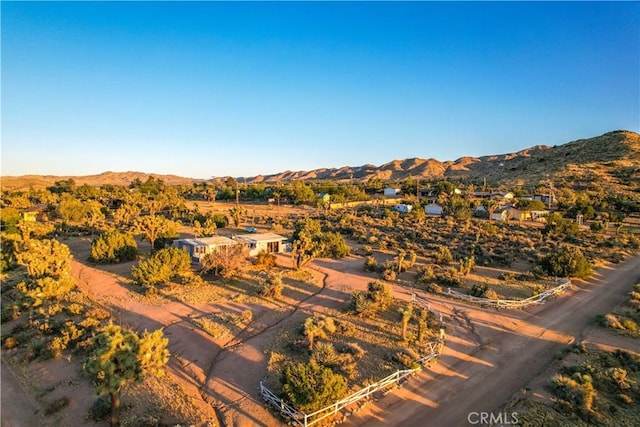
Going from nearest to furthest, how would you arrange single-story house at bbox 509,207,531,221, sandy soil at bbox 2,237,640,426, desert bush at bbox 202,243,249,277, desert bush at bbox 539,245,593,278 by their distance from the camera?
sandy soil at bbox 2,237,640,426, desert bush at bbox 202,243,249,277, desert bush at bbox 539,245,593,278, single-story house at bbox 509,207,531,221

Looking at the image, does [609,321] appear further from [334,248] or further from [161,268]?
[161,268]

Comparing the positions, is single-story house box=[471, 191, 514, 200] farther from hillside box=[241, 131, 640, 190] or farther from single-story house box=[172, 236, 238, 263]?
single-story house box=[172, 236, 238, 263]

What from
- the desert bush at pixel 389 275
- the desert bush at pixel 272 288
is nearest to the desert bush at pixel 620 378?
the desert bush at pixel 389 275

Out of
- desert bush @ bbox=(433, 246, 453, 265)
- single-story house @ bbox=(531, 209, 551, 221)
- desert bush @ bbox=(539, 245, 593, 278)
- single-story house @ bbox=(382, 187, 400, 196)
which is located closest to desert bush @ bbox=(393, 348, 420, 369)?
desert bush @ bbox=(433, 246, 453, 265)

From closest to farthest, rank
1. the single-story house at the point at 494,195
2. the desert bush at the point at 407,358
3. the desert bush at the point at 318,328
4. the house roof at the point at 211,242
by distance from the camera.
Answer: the desert bush at the point at 407,358 → the desert bush at the point at 318,328 → the house roof at the point at 211,242 → the single-story house at the point at 494,195

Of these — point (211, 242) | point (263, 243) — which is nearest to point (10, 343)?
point (211, 242)

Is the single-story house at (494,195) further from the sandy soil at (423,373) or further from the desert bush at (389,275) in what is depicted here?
the desert bush at (389,275)
